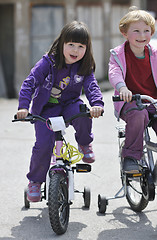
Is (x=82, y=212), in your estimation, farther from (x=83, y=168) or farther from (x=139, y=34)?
(x=139, y=34)

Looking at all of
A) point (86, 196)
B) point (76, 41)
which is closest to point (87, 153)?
point (86, 196)

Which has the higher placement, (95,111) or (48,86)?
(48,86)

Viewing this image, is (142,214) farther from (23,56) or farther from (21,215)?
(23,56)

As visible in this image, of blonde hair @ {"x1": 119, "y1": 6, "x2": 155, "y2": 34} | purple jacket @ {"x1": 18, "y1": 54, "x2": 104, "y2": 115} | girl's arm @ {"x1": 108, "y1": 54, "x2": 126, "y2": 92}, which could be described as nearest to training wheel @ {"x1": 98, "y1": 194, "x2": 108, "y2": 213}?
purple jacket @ {"x1": 18, "y1": 54, "x2": 104, "y2": 115}

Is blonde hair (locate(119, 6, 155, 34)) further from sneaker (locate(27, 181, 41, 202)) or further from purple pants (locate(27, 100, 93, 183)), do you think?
sneaker (locate(27, 181, 41, 202))

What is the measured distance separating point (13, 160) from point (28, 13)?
6581 millimetres

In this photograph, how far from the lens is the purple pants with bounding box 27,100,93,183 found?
4219 mm

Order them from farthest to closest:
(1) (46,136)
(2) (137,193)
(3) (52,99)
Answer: (2) (137,193) → (3) (52,99) → (1) (46,136)

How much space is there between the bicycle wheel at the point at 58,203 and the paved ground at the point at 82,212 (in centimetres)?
11

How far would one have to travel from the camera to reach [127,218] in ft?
14.2

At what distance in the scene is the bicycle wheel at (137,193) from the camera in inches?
160

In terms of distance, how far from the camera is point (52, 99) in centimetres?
436

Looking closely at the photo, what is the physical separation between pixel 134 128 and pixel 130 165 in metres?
0.30

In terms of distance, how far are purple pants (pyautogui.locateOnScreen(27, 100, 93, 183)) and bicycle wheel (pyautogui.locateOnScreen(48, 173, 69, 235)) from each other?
39 cm
